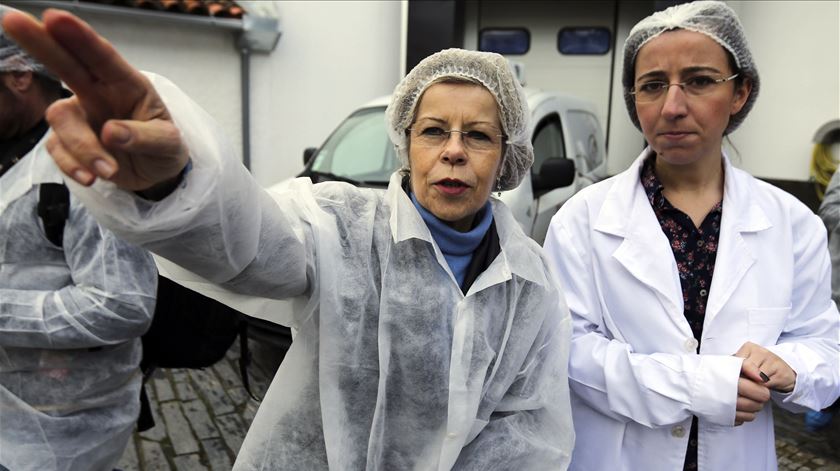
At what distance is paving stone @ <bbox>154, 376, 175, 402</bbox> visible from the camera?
4191 mm

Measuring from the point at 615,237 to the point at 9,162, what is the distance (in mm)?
1782

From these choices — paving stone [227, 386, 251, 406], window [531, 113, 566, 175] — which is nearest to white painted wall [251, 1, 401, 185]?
window [531, 113, 566, 175]

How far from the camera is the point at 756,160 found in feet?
23.5

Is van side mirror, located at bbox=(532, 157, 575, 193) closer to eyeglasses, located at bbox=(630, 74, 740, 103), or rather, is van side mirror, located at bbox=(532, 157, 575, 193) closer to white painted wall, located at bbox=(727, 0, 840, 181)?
eyeglasses, located at bbox=(630, 74, 740, 103)

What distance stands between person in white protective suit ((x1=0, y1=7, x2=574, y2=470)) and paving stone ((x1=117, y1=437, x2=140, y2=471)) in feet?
8.19

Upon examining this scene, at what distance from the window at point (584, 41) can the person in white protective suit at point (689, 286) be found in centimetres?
677

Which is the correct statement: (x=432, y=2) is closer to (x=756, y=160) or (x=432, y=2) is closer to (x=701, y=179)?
(x=756, y=160)

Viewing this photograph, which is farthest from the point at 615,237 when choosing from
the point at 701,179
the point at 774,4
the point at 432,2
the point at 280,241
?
the point at 774,4

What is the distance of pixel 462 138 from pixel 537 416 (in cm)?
72

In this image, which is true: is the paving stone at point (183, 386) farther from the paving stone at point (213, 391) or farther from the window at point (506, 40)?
the window at point (506, 40)

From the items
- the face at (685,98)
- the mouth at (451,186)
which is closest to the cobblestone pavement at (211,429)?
the mouth at (451,186)

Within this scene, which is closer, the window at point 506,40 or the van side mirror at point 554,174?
the van side mirror at point 554,174

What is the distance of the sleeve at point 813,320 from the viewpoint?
63.2 inches

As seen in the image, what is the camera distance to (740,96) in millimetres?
1771
